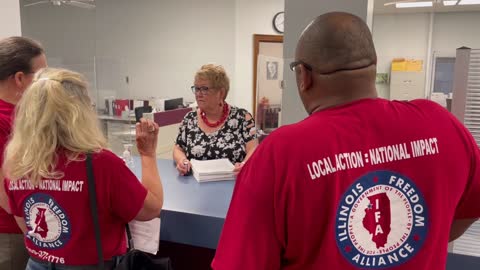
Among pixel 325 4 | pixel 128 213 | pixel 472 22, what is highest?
pixel 472 22

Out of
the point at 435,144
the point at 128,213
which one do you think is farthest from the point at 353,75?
the point at 128,213

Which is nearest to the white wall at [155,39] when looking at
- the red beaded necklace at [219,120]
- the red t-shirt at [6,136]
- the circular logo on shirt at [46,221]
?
the red beaded necklace at [219,120]

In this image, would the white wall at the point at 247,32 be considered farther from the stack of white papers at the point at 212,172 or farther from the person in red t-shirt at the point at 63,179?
the person in red t-shirt at the point at 63,179

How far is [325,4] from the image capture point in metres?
2.04

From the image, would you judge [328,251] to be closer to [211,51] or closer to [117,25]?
[117,25]

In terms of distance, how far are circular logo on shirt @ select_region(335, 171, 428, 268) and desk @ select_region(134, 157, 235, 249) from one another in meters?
0.74

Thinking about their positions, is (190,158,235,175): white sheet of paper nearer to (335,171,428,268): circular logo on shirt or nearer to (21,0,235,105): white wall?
(335,171,428,268): circular logo on shirt

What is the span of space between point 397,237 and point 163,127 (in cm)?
394

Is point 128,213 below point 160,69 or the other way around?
below

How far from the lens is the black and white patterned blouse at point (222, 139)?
2.34 metres

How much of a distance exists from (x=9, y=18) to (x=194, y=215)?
1780 mm

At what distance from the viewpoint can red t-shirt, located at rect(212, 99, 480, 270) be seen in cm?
77

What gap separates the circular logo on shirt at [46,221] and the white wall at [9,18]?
163 centimetres

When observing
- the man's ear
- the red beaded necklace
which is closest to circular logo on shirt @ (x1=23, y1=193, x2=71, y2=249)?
the man's ear
